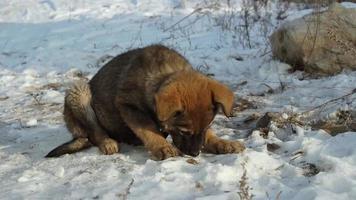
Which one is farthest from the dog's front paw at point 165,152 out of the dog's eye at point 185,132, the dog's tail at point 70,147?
the dog's tail at point 70,147

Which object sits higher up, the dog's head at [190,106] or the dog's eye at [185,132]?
the dog's head at [190,106]

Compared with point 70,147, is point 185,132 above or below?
above

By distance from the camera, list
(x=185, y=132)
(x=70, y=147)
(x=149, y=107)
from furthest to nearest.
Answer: (x=70, y=147), (x=149, y=107), (x=185, y=132)

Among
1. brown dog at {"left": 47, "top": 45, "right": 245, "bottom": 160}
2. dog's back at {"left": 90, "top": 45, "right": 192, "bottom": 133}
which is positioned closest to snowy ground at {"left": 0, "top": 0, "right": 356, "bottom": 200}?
brown dog at {"left": 47, "top": 45, "right": 245, "bottom": 160}

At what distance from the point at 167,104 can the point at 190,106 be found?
184 millimetres

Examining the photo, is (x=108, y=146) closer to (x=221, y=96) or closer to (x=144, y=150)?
(x=144, y=150)

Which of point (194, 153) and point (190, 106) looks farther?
point (194, 153)

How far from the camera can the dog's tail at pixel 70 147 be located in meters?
5.28

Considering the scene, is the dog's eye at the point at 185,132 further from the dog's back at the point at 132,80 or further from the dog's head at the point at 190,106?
the dog's back at the point at 132,80

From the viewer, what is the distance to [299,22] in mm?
8164

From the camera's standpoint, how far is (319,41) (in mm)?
7773

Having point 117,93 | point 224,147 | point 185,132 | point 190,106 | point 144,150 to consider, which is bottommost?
point 144,150

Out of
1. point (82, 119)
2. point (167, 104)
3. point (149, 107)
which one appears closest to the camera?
point (167, 104)

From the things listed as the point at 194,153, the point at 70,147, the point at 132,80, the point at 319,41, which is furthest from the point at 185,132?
the point at 319,41
